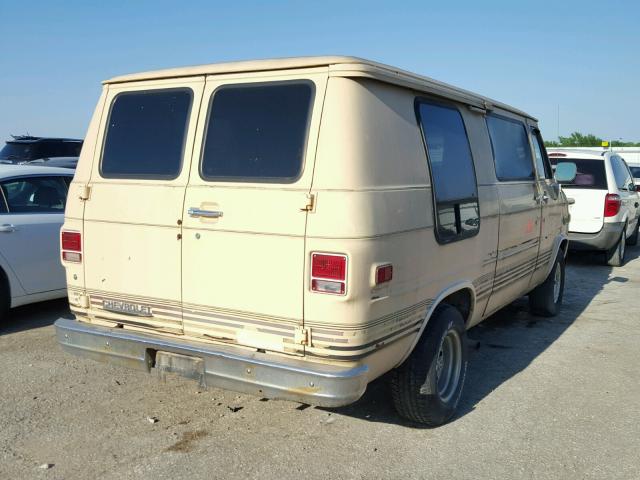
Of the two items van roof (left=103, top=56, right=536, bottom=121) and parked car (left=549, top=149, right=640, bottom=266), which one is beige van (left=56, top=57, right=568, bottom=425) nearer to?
van roof (left=103, top=56, right=536, bottom=121)

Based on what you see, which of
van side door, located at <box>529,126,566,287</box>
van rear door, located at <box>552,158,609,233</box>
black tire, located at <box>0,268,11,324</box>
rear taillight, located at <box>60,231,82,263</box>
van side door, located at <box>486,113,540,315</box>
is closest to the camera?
rear taillight, located at <box>60,231,82,263</box>

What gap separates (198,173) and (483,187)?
219cm

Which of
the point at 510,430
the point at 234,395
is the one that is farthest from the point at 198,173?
the point at 510,430

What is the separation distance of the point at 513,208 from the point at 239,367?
2.92m

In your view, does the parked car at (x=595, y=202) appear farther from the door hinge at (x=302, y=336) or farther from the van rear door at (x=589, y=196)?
the door hinge at (x=302, y=336)

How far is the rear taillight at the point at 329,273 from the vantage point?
3.27 metres

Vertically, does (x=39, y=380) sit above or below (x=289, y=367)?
below

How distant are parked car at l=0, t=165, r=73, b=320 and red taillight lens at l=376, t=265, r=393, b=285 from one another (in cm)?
424

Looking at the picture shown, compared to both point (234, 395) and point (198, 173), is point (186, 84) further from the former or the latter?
point (234, 395)

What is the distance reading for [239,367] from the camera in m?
3.48

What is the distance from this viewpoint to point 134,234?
3.89 metres

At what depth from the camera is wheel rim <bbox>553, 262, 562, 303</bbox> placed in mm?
7133

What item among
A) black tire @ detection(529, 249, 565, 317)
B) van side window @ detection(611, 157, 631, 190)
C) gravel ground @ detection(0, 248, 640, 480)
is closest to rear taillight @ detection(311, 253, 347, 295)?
gravel ground @ detection(0, 248, 640, 480)

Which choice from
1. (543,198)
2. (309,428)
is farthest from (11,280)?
(543,198)
